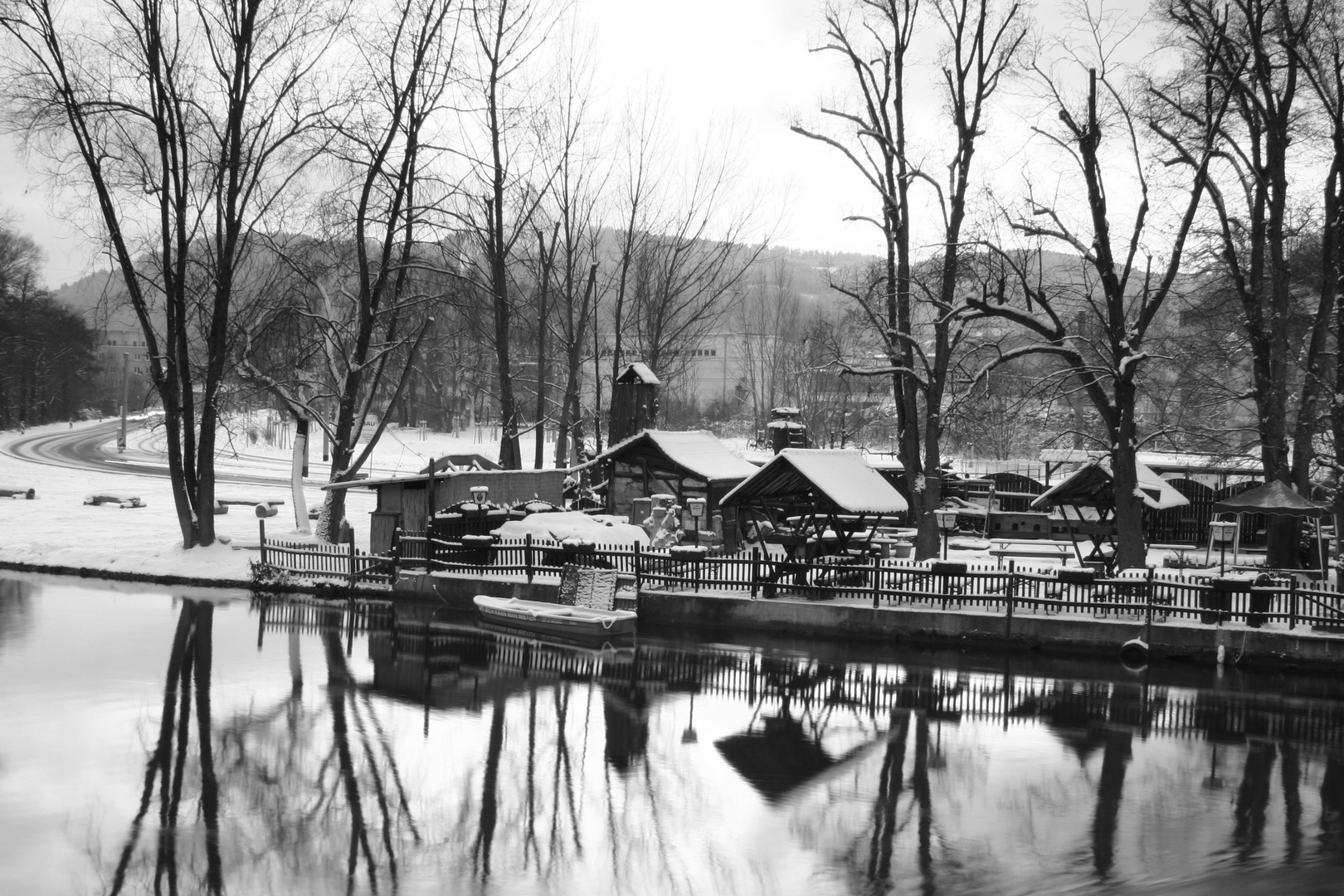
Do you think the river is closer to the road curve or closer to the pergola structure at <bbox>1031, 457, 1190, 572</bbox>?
the pergola structure at <bbox>1031, 457, 1190, 572</bbox>

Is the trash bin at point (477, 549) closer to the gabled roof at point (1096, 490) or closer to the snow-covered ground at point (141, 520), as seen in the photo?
the snow-covered ground at point (141, 520)

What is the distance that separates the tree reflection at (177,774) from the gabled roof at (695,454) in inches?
562

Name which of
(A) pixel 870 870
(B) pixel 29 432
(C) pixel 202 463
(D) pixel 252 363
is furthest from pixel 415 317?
(B) pixel 29 432

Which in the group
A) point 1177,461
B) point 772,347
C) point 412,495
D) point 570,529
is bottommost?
point 570,529

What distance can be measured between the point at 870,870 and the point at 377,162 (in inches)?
1052

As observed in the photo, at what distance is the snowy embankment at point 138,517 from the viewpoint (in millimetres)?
29547

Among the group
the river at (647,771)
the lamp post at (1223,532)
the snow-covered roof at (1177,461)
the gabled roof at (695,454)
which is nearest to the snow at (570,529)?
the gabled roof at (695,454)

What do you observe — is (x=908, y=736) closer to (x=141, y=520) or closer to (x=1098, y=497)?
(x=1098, y=497)

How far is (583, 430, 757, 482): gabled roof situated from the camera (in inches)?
1224

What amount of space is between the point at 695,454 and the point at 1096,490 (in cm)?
1096

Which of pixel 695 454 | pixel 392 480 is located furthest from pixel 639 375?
pixel 392 480

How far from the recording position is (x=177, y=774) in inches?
488

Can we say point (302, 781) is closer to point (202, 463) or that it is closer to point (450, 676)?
point (450, 676)

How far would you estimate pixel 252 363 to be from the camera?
32938 mm
